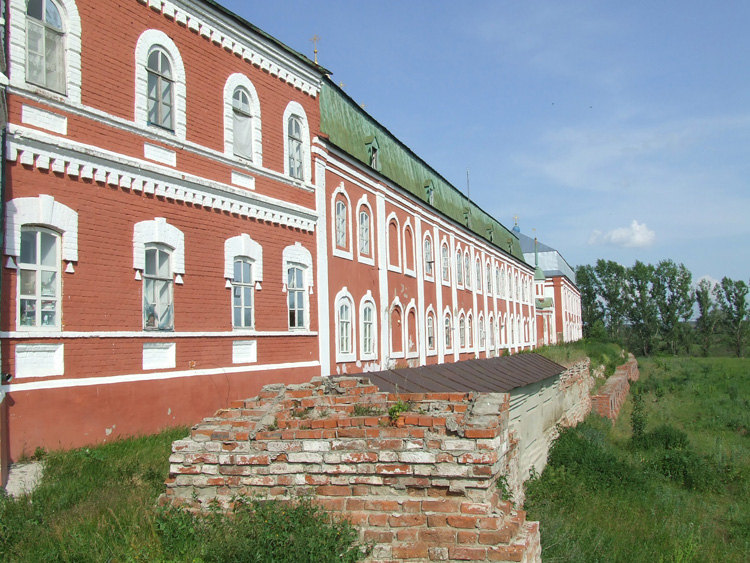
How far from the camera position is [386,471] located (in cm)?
568

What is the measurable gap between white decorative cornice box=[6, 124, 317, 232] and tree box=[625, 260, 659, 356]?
77.5 meters

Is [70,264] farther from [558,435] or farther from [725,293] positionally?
[725,293]

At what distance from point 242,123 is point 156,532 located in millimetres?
10254

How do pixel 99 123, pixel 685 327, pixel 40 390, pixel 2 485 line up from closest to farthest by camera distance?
pixel 2 485 → pixel 40 390 → pixel 99 123 → pixel 685 327

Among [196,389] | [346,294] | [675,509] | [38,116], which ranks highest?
[38,116]

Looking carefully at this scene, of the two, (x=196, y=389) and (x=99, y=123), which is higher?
(x=99, y=123)

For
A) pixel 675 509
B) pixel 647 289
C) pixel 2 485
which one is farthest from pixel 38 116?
pixel 647 289

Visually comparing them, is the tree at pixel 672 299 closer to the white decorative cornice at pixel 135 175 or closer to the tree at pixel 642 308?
the tree at pixel 642 308

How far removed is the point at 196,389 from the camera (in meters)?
12.3

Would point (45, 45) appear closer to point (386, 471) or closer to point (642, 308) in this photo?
point (386, 471)

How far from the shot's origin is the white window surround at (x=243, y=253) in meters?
13.3

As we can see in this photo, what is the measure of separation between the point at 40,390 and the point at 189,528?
501 cm

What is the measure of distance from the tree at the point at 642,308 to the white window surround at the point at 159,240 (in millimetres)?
80474

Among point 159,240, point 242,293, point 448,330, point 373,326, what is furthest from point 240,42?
point 448,330
